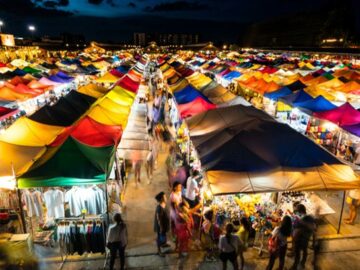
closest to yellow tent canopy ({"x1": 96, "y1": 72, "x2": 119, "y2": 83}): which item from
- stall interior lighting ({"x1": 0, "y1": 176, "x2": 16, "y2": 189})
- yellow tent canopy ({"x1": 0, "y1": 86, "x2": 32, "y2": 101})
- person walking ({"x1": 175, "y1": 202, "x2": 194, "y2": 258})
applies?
yellow tent canopy ({"x1": 0, "y1": 86, "x2": 32, "y2": 101})

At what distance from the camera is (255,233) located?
659 cm

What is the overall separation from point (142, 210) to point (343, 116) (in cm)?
790

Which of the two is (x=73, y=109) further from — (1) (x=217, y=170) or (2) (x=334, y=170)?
(2) (x=334, y=170)

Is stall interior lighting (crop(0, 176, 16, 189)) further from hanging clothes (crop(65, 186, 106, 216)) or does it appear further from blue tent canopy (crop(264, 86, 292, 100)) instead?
blue tent canopy (crop(264, 86, 292, 100))

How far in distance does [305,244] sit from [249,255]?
123cm

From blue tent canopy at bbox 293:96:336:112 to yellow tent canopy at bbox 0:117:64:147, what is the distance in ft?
32.1

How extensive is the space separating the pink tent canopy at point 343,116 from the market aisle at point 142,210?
21.3 ft

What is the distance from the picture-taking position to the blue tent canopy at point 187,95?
509 inches

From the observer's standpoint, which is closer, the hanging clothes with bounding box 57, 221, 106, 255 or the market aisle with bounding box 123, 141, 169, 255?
the hanging clothes with bounding box 57, 221, 106, 255

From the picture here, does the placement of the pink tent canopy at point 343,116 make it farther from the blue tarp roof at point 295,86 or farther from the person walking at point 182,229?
the person walking at point 182,229

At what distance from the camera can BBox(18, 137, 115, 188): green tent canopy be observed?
5809mm

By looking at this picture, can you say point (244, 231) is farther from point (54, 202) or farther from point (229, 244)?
point (54, 202)

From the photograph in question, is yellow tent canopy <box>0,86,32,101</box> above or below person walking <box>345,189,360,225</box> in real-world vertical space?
above

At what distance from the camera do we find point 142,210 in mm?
7910
